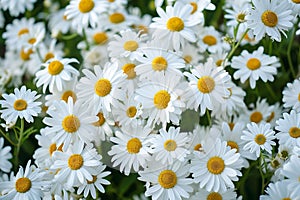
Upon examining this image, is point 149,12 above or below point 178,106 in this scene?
below

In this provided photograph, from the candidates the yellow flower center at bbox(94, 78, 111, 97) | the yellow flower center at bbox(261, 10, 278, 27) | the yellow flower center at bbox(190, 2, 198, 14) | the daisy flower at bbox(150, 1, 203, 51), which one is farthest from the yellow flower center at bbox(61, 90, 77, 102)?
the yellow flower center at bbox(261, 10, 278, 27)

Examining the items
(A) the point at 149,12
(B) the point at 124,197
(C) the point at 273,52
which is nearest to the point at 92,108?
(B) the point at 124,197

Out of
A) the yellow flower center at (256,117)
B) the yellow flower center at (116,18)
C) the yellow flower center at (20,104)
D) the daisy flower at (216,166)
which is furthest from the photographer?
the yellow flower center at (116,18)

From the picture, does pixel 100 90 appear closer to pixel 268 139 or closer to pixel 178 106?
pixel 178 106

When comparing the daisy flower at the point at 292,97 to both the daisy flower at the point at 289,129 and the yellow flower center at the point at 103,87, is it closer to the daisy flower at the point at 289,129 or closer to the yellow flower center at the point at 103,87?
the daisy flower at the point at 289,129

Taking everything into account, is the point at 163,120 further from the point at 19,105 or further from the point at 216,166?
the point at 19,105

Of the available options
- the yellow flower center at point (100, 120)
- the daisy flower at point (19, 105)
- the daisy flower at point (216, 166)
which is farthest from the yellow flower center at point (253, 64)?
the daisy flower at point (19, 105)
